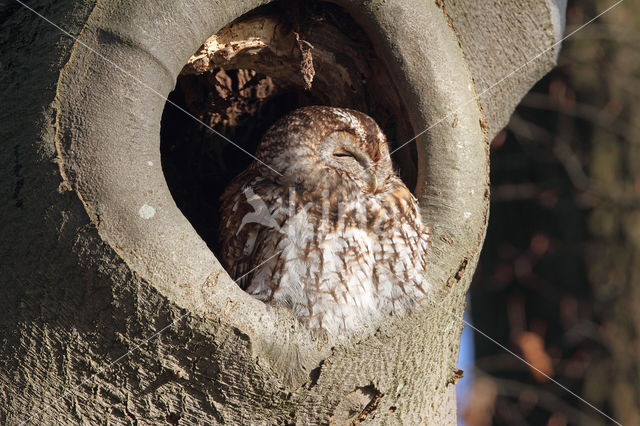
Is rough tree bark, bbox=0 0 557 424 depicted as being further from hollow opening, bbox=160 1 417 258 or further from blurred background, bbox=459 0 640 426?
blurred background, bbox=459 0 640 426

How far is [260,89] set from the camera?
91.2 inches

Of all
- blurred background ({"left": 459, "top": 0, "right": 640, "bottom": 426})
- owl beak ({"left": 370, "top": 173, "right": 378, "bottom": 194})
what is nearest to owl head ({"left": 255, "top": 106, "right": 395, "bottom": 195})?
owl beak ({"left": 370, "top": 173, "right": 378, "bottom": 194})

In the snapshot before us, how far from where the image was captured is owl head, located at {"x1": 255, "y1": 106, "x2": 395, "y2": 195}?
6.15 ft

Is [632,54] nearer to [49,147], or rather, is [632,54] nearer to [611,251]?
[611,251]

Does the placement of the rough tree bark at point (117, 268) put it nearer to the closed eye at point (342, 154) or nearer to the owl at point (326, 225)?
the owl at point (326, 225)

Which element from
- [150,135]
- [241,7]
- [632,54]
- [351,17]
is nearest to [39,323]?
[150,135]

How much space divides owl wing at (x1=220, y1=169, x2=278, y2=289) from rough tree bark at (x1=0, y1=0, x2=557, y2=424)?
431 mm

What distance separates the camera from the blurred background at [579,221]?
3100 millimetres

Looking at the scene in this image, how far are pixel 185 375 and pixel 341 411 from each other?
0.39m

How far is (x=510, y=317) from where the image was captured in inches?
139

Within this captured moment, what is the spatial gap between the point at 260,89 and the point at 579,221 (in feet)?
6.04

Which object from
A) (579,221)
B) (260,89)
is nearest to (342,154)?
(260,89)

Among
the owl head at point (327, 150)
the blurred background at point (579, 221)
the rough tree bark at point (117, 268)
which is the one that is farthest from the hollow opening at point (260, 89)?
the blurred background at point (579, 221)

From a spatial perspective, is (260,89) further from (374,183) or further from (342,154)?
(374,183)
